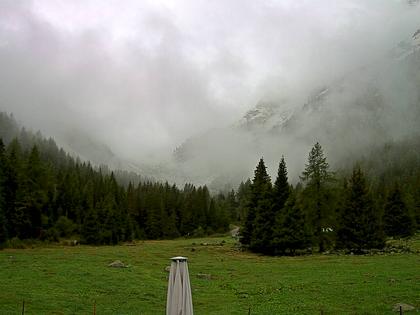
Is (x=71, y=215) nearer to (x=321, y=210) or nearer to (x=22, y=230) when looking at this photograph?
(x=22, y=230)

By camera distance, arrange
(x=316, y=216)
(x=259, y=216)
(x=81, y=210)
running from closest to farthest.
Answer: (x=316, y=216) → (x=259, y=216) → (x=81, y=210)

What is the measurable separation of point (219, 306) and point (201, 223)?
106m

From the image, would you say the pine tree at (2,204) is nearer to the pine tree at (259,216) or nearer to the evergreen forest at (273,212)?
the evergreen forest at (273,212)

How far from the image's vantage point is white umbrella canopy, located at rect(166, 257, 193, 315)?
1526cm

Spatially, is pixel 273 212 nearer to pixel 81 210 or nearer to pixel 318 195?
pixel 318 195

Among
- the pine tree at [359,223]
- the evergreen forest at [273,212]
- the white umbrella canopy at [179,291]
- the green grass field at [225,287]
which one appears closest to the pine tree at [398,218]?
the evergreen forest at [273,212]

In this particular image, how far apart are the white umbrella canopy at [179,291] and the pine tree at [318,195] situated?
4835cm

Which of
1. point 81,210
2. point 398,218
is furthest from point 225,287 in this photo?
point 81,210

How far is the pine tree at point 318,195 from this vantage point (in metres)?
61.0

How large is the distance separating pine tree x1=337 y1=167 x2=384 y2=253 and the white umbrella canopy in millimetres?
45358

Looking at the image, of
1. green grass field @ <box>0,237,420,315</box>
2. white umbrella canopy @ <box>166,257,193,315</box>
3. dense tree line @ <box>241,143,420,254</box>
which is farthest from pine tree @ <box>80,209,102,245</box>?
white umbrella canopy @ <box>166,257,193,315</box>

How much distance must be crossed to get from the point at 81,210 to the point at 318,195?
59.8m

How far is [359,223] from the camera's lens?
185ft

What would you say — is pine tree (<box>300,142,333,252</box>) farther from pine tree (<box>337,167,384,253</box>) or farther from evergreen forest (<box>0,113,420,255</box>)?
pine tree (<box>337,167,384,253</box>)
